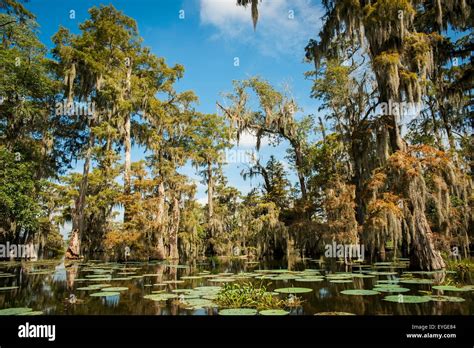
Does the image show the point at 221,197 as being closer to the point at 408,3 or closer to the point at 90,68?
the point at 90,68

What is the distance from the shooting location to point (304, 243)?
779 inches

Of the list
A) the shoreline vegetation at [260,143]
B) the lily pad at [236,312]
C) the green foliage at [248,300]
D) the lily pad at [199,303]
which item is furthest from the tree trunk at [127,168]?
the lily pad at [236,312]

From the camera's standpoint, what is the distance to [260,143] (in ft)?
76.2

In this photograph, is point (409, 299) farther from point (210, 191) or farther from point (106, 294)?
point (210, 191)

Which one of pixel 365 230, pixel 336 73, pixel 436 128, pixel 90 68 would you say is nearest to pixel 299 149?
pixel 336 73

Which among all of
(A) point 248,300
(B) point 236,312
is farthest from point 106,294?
(B) point 236,312

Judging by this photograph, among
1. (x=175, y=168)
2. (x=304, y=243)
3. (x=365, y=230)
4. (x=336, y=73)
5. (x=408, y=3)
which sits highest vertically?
(x=336, y=73)

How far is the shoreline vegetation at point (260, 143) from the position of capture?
10.1m

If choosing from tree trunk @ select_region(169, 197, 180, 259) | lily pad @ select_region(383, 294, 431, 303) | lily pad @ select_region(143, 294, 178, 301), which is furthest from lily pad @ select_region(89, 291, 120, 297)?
tree trunk @ select_region(169, 197, 180, 259)

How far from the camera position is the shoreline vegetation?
10.1 metres

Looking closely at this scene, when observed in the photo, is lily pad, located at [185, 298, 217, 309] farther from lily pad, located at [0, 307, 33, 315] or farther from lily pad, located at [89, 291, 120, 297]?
lily pad, located at [0, 307, 33, 315]

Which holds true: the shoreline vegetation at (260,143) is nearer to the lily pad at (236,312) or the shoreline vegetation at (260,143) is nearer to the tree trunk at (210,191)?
the tree trunk at (210,191)

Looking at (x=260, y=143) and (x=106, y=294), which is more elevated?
(x=260, y=143)

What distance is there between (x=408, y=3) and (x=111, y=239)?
17053 millimetres
